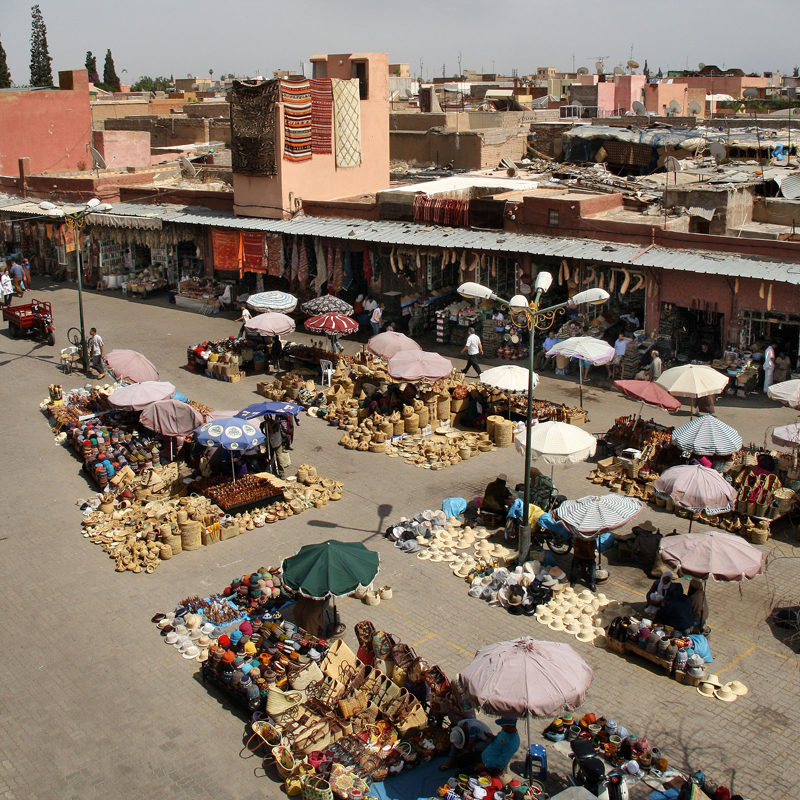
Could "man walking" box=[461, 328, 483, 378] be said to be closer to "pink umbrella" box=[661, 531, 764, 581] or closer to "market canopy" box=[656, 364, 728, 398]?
"market canopy" box=[656, 364, 728, 398]

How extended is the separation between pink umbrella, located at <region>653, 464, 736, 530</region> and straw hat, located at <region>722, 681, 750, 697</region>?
327cm

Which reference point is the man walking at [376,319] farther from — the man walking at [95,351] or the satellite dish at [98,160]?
the satellite dish at [98,160]

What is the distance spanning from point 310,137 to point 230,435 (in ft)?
56.7

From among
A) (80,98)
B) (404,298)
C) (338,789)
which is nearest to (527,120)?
(80,98)

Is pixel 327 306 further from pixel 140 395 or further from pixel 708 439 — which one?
pixel 708 439

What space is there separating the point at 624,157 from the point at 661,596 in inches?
1151

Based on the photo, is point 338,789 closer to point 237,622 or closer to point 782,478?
point 237,622

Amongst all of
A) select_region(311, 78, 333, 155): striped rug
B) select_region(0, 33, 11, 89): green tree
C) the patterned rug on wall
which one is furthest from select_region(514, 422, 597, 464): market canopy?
select_region(0, 33, 11, 89): green tree

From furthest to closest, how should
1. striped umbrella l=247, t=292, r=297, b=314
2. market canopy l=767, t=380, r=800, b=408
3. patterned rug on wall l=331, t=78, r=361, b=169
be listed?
patterned rug on wall l=331, t=78, r=361, b=169 < striped umbrella l=247, t=292, r=297, b=314 < market canopy l=767, t=380, r=800, b=408

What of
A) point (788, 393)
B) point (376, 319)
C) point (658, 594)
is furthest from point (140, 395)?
point (788, 393)

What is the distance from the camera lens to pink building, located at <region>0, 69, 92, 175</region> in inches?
1599

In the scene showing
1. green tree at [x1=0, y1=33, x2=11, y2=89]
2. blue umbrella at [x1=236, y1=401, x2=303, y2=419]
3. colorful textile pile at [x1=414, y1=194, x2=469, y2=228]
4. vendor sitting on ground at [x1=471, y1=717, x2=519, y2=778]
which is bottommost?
vendor sitting on ground at [x1=471, y1=717, x2=519, y2=778]

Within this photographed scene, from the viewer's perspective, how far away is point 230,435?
16.9m

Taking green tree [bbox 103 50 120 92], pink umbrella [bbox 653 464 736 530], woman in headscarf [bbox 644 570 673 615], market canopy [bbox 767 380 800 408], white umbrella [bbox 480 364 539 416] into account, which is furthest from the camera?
green tree [bbox 103 50 120 92]
